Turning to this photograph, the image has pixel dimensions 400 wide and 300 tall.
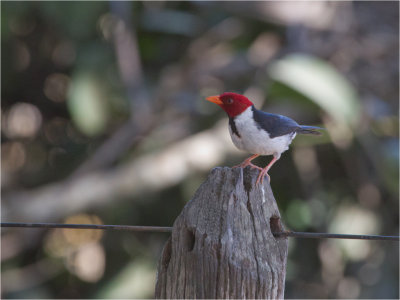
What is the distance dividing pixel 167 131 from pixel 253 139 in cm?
467

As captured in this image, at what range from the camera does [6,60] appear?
7.53 meters

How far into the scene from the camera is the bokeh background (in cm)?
608

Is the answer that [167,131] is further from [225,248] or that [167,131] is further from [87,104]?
[225,248]

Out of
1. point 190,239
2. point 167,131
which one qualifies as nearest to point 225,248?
point 190,239

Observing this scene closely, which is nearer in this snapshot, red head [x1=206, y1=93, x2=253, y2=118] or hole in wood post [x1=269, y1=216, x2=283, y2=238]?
hole in wood post [x1=269, y1=216, x2=283, y2=238]

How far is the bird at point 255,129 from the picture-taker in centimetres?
243

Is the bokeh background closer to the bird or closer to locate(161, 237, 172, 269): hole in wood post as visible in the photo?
the bird

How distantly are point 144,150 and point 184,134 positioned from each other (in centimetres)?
59

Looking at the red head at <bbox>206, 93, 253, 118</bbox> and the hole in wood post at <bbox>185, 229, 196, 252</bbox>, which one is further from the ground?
the red head at <bbox>206, 93, 253, 118</bbox>

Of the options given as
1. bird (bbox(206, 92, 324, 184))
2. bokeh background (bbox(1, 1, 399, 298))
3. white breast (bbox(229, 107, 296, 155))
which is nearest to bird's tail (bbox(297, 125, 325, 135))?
bird (bbox(206, 92, 324, 184))

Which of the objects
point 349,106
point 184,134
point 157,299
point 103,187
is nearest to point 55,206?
point 103,187

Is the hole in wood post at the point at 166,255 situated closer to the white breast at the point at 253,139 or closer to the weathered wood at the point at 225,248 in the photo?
the weathered wood at the point at 225,248

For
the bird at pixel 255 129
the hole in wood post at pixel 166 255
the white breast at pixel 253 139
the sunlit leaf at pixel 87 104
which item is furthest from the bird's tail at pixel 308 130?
the sunlit leaf at pixel 87 104

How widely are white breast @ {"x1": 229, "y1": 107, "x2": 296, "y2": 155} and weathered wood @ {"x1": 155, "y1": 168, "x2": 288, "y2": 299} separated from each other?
64 cm
